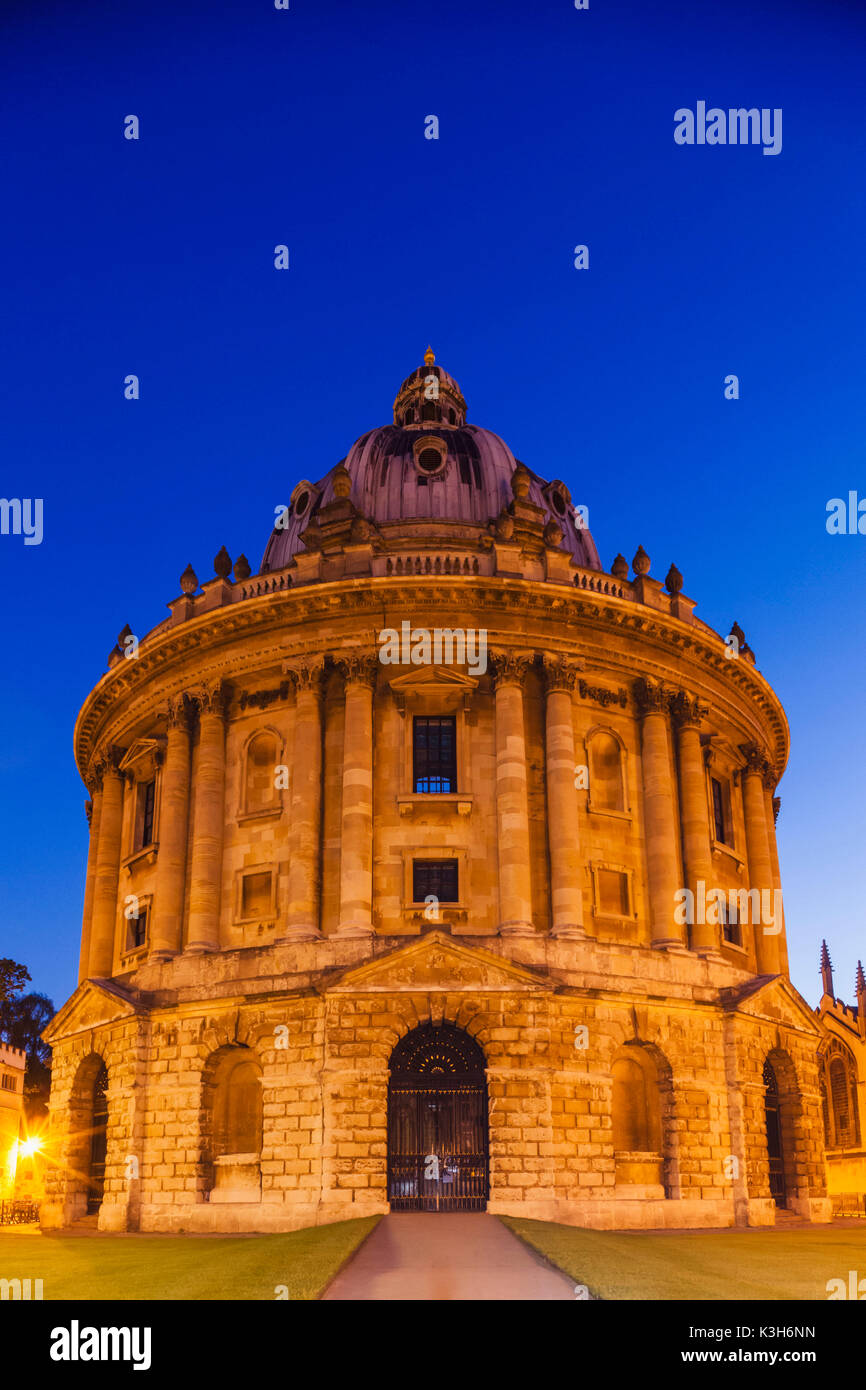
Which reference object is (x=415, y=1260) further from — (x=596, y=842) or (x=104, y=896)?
(x=104, y=896)

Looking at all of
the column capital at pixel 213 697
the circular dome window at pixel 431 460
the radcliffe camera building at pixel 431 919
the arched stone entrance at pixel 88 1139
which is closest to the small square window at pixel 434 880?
the radcliffe camera building at pixel 431 919

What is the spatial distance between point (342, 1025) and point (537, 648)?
47.3 ft

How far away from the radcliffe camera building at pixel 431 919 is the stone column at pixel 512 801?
0.34 ft

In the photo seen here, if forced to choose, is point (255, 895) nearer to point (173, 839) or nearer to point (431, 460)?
point (173, 839)

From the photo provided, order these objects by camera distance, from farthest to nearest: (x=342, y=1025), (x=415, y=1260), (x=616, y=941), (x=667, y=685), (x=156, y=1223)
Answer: (x=667, y=685) < (x=616, y=941) < (x=156, y=1223) < (x=342, y=1025) < (x=415, y=1260)

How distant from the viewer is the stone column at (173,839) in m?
43.3

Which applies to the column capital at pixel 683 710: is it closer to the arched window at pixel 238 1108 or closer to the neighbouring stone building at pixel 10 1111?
the arched window at pixel 238 1108

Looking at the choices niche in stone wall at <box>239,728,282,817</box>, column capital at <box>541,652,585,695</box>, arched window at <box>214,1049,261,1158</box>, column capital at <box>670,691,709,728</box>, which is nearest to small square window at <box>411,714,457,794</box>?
column capital at <box>541,652,585,695</box>

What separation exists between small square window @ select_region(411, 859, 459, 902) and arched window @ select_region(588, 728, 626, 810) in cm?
587

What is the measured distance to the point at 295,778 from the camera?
4181cm

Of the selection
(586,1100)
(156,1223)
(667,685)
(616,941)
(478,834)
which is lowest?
(156,1223)

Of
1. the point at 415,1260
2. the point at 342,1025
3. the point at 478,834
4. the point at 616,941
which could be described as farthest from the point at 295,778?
the point at 415,1260

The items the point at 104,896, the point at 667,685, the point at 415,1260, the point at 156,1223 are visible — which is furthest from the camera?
the point at 104,896

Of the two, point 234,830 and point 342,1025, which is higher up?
point 234,830
